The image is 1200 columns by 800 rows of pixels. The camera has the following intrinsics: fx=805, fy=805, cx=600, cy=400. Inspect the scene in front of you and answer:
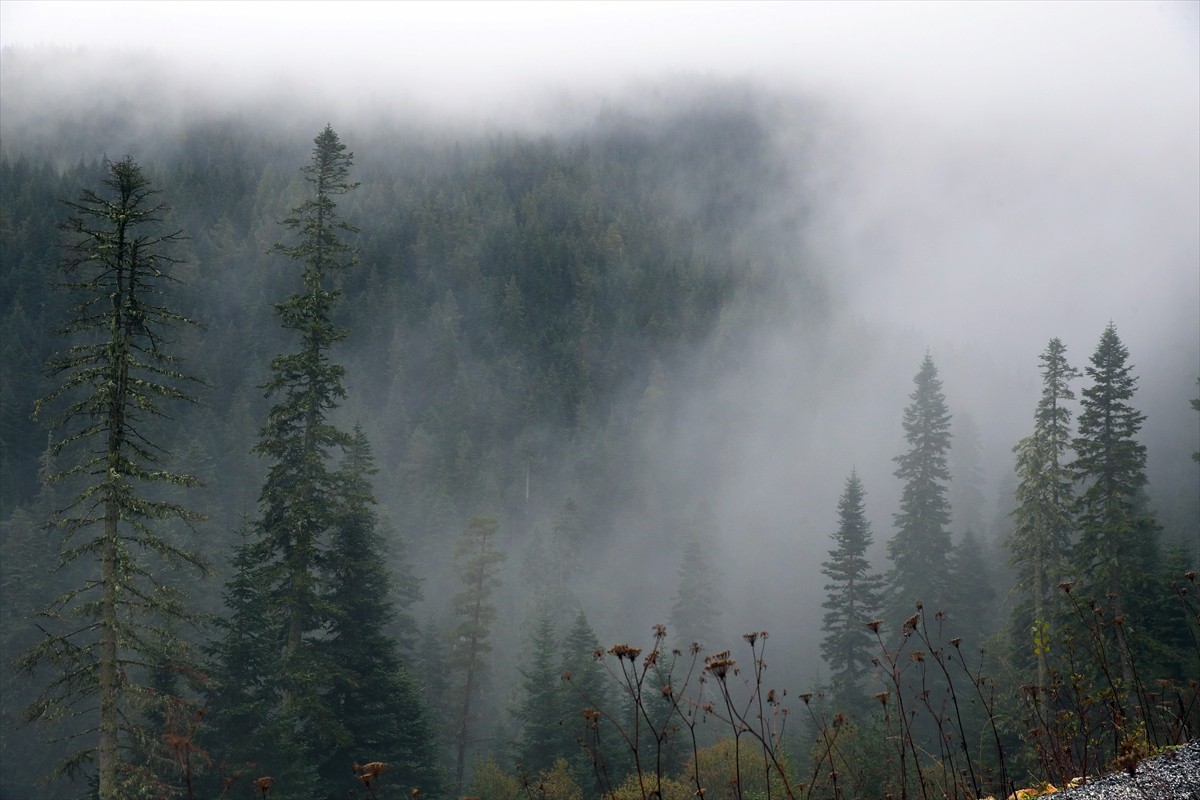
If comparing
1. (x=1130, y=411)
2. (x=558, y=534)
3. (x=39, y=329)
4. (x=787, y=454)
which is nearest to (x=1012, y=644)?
(x=1130, y=411)

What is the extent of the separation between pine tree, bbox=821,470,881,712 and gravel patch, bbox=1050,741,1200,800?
128 feet

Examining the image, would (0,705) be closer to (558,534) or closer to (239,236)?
(558,534)

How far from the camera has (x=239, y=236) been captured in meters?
145

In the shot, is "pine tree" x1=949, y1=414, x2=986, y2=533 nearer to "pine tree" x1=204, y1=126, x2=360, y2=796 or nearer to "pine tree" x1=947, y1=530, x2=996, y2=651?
"pine tree" x1=947, y1=530, x2=996, y2=651

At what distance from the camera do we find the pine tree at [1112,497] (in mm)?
28109

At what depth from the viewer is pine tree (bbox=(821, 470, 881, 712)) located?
43156mm

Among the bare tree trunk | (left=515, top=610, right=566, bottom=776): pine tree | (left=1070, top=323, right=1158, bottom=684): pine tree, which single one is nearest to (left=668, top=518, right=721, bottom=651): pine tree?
(left=515, top=610, right=566, bottom=776): pine tree

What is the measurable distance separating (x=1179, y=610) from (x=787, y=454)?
3179 inches

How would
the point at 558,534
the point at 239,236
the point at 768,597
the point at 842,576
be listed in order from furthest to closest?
the point at 239,236
the point at 768,597
the point at 558,534
the point at 842,576

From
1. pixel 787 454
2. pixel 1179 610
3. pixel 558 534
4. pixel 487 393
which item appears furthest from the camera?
pixel 487 393

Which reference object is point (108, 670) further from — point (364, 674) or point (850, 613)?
point (850, 613)

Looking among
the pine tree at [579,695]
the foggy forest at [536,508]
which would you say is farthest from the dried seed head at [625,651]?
the pine tree at [579,695]

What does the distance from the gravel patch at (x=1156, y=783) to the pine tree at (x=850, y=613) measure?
128ft

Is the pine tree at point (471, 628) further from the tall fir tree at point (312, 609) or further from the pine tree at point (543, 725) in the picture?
the tall fir tree at point (312, 609)
